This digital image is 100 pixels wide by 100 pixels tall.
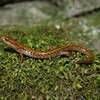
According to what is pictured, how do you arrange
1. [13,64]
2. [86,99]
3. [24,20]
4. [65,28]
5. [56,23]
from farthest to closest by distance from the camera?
[24,20]
[56,23]
[65,28]
[13,64]
[86,99]

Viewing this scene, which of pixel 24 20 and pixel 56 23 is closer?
pixel 56 23

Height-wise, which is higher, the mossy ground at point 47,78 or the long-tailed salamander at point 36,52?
the long-tailed salamander at point 36,52

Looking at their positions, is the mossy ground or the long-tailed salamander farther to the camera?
the long-tailed salamander

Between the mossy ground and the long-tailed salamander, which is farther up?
the long-tailed salamander

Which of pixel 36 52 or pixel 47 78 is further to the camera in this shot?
pixel 36 52

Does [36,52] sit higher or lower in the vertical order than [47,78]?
higher

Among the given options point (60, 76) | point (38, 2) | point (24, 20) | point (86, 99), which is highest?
point (38, 2)

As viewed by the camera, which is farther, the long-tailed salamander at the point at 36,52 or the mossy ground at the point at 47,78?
the long-tailed salamander at the point at 36,52

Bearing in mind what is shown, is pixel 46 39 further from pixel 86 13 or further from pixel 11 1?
pixel 11 1

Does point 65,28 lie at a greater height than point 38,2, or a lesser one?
lesser

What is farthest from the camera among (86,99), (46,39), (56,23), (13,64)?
(56,23)

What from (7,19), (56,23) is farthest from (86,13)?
(7,19)
